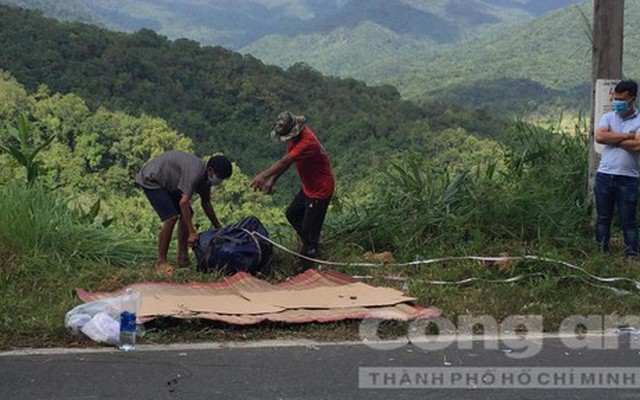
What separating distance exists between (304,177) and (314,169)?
11cm

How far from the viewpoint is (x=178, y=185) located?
6.76 meters

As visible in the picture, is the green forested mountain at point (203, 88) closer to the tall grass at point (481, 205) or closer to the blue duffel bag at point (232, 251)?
the tall grass at point (481, 205)

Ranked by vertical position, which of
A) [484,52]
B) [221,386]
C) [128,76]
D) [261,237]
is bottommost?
[221,386]

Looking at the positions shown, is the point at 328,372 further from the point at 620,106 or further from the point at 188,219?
the point at 620,106

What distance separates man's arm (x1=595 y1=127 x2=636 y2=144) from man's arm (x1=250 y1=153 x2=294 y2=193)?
2556mm

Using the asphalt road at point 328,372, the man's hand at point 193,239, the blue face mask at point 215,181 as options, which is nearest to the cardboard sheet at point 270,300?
the asphalt road at point 328,372

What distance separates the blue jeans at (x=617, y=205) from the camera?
6816mm

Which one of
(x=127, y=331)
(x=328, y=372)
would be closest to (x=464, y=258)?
(x=328, y=372)

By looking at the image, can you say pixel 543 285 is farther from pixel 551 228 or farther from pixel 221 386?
pixel 221 386

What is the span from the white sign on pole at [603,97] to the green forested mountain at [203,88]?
24.3 m

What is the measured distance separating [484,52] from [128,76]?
238 feet

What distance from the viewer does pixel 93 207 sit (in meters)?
7.95

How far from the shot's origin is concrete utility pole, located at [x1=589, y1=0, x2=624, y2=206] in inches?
283

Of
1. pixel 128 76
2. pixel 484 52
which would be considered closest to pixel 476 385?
pixel 128 76
